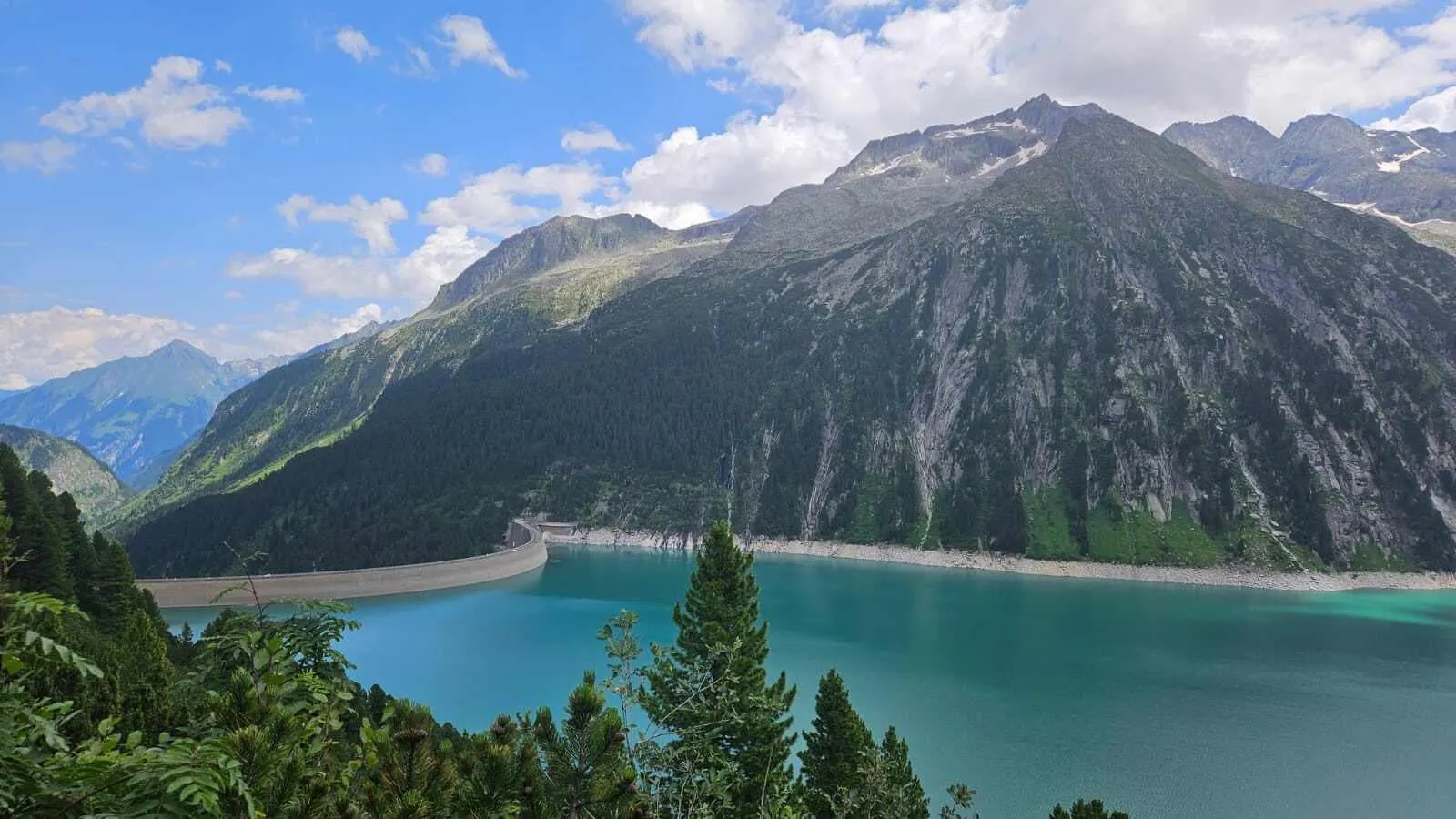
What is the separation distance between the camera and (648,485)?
14175 cm

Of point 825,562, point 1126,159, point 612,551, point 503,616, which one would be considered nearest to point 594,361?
point 612,551

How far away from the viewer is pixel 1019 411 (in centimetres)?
13275

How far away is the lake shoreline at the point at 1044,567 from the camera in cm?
9594

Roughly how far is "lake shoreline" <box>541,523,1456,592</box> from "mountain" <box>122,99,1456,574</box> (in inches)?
89.4

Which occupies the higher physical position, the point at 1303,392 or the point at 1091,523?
the point at 1303,392

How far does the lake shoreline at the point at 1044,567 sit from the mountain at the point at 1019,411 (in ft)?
7.45

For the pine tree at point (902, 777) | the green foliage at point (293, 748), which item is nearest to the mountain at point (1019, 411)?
the pine tree at point (902, 777)

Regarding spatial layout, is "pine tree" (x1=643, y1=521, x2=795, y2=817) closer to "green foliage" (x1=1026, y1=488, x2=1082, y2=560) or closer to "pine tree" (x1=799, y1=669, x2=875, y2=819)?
"pine tree" (x1=799, y1=669, x2=875, y2=819)

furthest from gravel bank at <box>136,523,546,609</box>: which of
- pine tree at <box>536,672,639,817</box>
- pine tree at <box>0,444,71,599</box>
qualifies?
pine tree at <box>536,672,639,817</box>

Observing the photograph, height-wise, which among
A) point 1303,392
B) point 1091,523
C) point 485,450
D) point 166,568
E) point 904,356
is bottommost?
point 166,568

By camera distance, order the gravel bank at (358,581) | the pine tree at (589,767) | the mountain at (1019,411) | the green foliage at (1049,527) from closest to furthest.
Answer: the pine tree at (589,767), the gravel bank at (358,581), the green foliage at (1049,527), the mountain at (1019,411)

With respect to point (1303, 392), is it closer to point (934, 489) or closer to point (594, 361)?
point (934, 489)

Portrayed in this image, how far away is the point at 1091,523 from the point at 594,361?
109m

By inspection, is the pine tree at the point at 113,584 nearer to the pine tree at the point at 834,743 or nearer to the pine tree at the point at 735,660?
the pine tree at the point at 735,660
